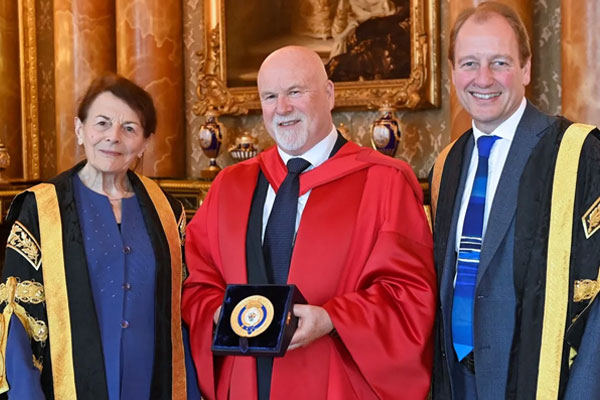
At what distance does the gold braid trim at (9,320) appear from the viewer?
116 inches

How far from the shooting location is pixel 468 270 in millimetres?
2961

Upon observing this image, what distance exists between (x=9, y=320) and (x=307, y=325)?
3.48ft

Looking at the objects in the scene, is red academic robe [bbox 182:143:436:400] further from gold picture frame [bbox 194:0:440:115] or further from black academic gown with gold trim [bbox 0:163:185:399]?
gold picture frame [bbox 194:0:440:115]

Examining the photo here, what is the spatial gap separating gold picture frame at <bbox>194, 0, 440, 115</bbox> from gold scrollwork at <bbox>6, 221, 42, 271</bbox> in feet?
13.2

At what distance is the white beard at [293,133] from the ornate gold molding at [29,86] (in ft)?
18.1

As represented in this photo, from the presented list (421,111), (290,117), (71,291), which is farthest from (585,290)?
(421,111)

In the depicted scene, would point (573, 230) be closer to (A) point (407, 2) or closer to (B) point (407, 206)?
(B) point (407, 206)

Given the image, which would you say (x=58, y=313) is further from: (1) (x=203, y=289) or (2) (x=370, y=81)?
(2) (x=370, y=81)

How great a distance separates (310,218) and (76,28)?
5242mm

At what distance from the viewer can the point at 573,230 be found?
279cm

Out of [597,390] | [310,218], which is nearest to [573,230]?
[597,390]

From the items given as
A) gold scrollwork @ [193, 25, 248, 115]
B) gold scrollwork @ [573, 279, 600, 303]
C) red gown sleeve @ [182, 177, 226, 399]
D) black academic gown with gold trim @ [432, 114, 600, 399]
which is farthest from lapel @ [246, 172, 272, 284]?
gold scrollwork @ [193, 25, 248, 115]

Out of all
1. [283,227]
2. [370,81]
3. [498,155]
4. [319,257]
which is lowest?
[319,257]

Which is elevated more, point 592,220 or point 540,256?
point 592,220
